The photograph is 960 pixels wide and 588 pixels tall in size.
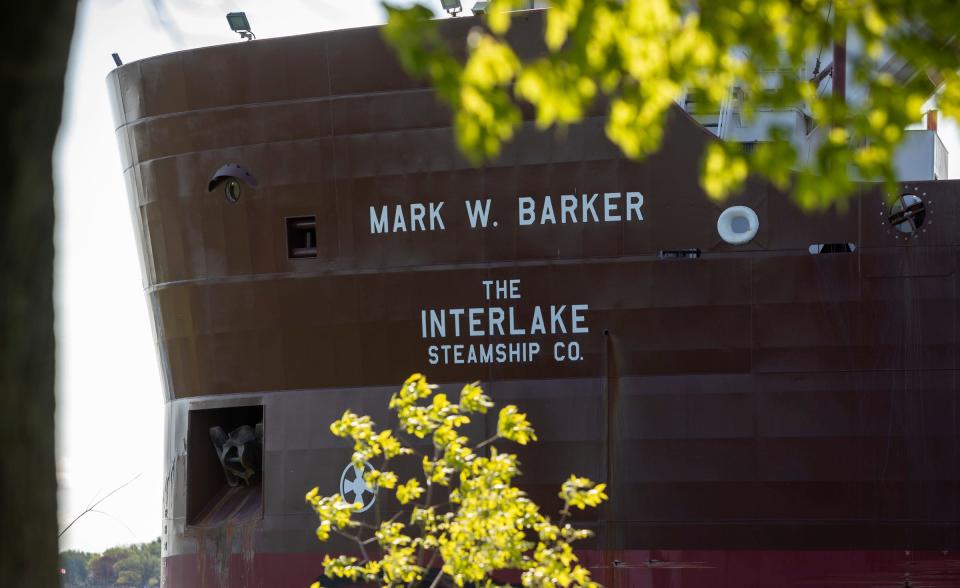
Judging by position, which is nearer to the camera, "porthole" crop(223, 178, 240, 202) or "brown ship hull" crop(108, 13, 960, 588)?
"brown ship hull" crop(108, 13, 960, 588)

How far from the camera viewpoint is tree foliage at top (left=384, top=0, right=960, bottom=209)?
13.4ft

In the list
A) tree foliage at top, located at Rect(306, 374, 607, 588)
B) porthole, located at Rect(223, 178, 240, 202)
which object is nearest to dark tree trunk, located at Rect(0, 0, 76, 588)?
tree foliage at top, located at Rect(306, 374, 607, 588)

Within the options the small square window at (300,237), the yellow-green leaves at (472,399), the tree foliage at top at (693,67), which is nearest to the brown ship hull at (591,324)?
the small square window at (300,237)

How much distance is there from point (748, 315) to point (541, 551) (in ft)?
25.2

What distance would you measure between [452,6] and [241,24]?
Result: 236 centimetres

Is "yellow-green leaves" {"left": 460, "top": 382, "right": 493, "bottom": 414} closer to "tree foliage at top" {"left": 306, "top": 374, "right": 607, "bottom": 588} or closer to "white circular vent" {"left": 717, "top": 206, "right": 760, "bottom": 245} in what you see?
"tree foliage at top" {"left": 306, "top": 374, "right": 607, "bottom": 588}

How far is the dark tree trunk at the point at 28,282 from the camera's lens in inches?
168

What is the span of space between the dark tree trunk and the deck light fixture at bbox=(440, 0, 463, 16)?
11500 mm

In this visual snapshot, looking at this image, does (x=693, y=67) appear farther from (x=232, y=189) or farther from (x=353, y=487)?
(x=232, y=189)

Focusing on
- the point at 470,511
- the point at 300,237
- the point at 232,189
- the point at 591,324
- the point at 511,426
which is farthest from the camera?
the point at 232,189

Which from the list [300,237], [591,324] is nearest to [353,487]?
[300,237]

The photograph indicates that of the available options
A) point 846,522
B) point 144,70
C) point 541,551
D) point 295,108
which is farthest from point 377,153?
point 541,551

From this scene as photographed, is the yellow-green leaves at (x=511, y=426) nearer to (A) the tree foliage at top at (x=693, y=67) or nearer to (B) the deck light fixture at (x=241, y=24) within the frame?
(A) the tree foliage at top at (x=693, y=67)

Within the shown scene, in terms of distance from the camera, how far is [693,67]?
422 centimetres
